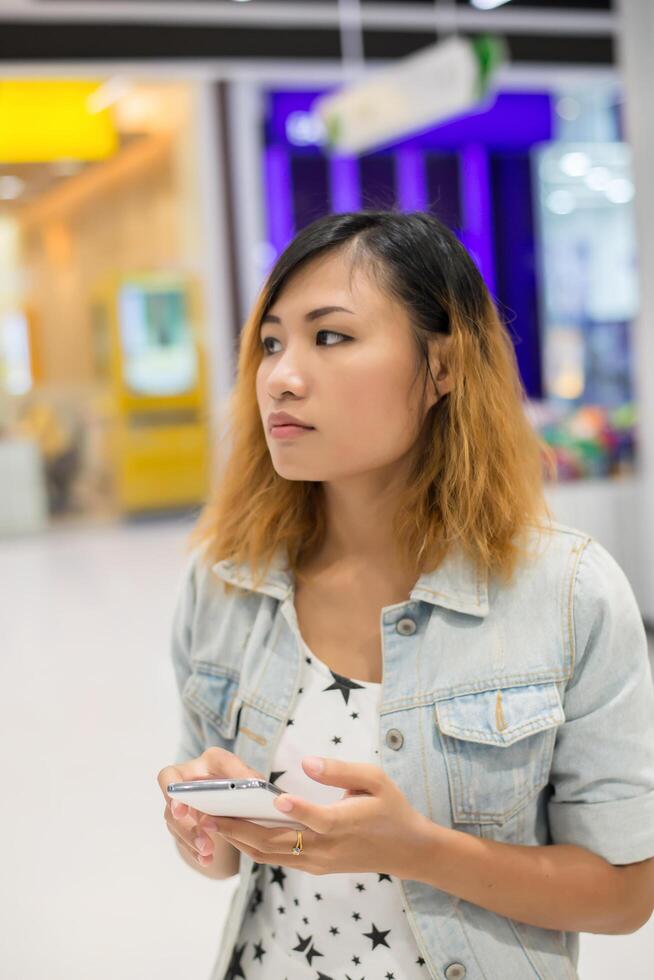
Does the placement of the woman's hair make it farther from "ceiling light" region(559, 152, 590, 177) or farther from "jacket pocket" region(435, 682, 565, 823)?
"ceiling light" region(559, 152, 590, 177)

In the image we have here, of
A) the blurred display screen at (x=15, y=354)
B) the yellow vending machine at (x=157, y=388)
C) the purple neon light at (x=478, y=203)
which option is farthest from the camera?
the purple neon light at (x=478, y=203)

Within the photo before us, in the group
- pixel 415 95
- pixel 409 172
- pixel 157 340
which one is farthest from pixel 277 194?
pixel 415 95

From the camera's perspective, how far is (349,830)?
0.97 meters

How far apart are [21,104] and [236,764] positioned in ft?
31.8

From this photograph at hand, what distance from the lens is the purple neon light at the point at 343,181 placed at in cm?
1162

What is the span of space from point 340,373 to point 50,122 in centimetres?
952

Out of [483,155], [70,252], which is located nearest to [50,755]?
[70,252]

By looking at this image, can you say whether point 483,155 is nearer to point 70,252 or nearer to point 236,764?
point 70,252

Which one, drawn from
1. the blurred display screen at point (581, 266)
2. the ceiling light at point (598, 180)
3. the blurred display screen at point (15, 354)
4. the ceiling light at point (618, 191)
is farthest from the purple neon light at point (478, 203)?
the blurred display screen at point (15, 354)

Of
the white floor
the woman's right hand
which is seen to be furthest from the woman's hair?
the white floor

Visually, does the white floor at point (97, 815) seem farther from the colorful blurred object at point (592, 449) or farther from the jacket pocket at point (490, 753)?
the colorful blurred object at point (592, 449)

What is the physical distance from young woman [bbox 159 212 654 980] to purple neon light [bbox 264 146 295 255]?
10.1m

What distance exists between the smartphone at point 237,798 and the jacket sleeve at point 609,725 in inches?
12.2

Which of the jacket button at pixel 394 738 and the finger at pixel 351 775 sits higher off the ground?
the finger at pixel 351 775
